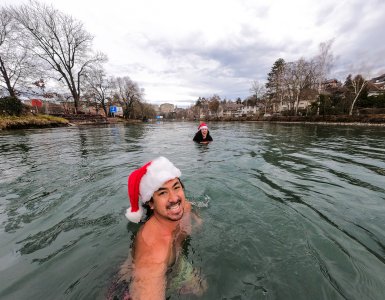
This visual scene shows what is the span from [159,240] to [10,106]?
28.3 meters

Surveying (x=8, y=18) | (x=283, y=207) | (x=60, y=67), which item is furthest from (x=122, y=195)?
(x=60, y=67)

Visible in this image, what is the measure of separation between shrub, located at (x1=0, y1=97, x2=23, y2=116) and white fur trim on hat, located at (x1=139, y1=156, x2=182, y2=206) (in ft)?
90.8

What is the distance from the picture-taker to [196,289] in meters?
1.79

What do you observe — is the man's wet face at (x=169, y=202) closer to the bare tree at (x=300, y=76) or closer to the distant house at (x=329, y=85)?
the bare tree at (x=300, y=76)

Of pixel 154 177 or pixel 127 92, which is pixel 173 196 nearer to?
pixel 154 177

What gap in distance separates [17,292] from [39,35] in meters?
39.4

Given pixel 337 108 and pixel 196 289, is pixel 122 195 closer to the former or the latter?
pixel 196 289

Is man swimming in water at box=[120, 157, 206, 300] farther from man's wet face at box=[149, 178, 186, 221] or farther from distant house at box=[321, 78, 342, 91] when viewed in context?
distant house at box=[321, 78, 342, 91]

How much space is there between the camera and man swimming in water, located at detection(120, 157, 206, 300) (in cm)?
173

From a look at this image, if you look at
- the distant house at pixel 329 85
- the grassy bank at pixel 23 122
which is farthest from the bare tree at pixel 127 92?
the distant house at pixel 329 85

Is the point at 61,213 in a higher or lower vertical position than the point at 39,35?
lower

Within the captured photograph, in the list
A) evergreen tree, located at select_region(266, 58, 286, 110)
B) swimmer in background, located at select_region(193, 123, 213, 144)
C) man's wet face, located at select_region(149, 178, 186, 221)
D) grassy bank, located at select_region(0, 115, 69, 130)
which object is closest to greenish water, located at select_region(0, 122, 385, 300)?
man's wet face, located at select_region(149, 178, 186, 221)

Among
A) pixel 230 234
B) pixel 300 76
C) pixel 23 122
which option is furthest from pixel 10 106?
pixel 300 76

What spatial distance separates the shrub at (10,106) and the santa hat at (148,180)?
27.6m
